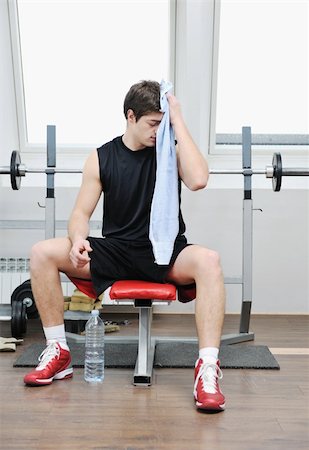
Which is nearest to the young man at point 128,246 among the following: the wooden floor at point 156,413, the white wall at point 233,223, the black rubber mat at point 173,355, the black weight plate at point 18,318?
the wooden floor at point 156,413

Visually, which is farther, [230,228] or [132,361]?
[230,228]

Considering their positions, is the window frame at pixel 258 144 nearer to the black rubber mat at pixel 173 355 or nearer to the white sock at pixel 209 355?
the black rubber mat at pixel 173 355

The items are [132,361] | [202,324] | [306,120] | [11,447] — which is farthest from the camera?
[306,120]

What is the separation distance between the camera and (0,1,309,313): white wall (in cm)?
413

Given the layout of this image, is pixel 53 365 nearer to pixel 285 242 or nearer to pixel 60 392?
pixel 60 392

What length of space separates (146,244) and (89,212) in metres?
0.24

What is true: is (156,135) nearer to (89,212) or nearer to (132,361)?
(89,212)

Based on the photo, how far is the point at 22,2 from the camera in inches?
164

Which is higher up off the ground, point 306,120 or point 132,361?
point 306,120

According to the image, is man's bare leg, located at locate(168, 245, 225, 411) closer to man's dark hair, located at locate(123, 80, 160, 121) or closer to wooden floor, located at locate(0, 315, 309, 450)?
wooden floor, located at locate(0, 315, 309, 450)

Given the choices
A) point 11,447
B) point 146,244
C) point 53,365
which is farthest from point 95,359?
point 11,447

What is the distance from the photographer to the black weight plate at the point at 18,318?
3.37 m

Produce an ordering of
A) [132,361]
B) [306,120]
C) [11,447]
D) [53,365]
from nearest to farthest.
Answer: [11,447], [53,365], [132,361], [306,120]

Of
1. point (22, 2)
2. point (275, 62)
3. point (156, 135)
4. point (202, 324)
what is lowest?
point (202, 324)
